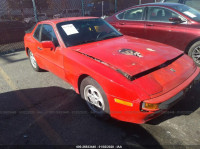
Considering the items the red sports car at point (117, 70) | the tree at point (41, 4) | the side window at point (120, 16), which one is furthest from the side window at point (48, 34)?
the tree at point (41, 4)

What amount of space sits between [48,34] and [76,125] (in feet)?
6.67

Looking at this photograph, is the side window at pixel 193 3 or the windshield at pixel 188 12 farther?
the side window at pixel 193 3

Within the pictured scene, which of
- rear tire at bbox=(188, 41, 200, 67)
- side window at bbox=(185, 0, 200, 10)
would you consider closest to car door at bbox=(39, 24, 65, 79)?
rear tire at bbox=(188, 41, 200, 67)

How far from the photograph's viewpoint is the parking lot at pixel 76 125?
1.92m

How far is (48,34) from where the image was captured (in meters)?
3.20

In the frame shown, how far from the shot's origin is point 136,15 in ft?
15.5

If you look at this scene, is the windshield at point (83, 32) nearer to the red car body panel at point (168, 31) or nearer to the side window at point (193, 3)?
the red car body panel at point (168, 31)

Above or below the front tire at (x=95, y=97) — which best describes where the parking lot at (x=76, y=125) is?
below

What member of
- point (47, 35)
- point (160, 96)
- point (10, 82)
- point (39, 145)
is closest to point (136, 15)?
point (47, 35)

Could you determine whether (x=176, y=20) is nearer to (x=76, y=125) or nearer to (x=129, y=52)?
(x=129, y=52)

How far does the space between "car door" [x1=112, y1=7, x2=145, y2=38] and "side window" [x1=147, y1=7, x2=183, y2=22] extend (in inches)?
9.4

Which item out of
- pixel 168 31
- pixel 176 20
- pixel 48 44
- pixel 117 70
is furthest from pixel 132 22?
pixel 117 70

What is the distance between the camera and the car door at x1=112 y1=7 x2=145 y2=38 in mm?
4547

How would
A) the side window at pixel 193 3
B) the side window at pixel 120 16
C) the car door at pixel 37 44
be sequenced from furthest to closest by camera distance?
the side window at pixel 193 3, the side window at pixel 120 16, the car door at pixel 37 44
